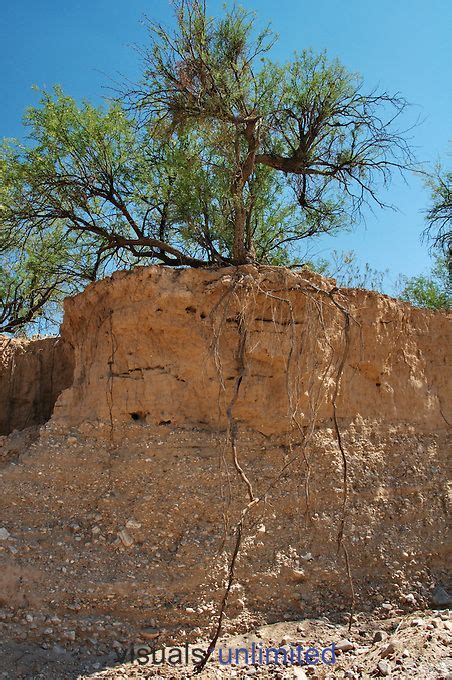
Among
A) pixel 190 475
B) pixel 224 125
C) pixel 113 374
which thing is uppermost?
pixel 224 125

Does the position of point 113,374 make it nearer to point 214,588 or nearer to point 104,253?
point 214,588

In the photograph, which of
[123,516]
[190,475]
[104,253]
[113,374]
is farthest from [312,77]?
[123,516]

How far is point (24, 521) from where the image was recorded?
6027mm

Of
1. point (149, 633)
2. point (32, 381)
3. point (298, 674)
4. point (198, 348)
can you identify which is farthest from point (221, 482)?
point (32, 381)

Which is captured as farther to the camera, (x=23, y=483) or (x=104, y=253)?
(x=104, y=253)

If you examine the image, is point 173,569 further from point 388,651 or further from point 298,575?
point 388,651

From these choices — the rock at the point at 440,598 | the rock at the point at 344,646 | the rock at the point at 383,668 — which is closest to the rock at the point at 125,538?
the rock at the point at 344,646

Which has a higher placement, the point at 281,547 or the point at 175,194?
the point at 175,194

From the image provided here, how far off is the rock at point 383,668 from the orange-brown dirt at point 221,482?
5cm

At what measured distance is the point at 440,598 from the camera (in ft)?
22.2

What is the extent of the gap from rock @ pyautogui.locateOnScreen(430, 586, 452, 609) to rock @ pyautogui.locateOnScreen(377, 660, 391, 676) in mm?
1438

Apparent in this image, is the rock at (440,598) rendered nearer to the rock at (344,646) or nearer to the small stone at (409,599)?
the small stone at (409,599)

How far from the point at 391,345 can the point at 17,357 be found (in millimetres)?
4612

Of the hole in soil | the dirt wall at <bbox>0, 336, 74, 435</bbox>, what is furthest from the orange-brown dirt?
the dirt wall at <bbox>0, 336, 74, 435</bbox>
